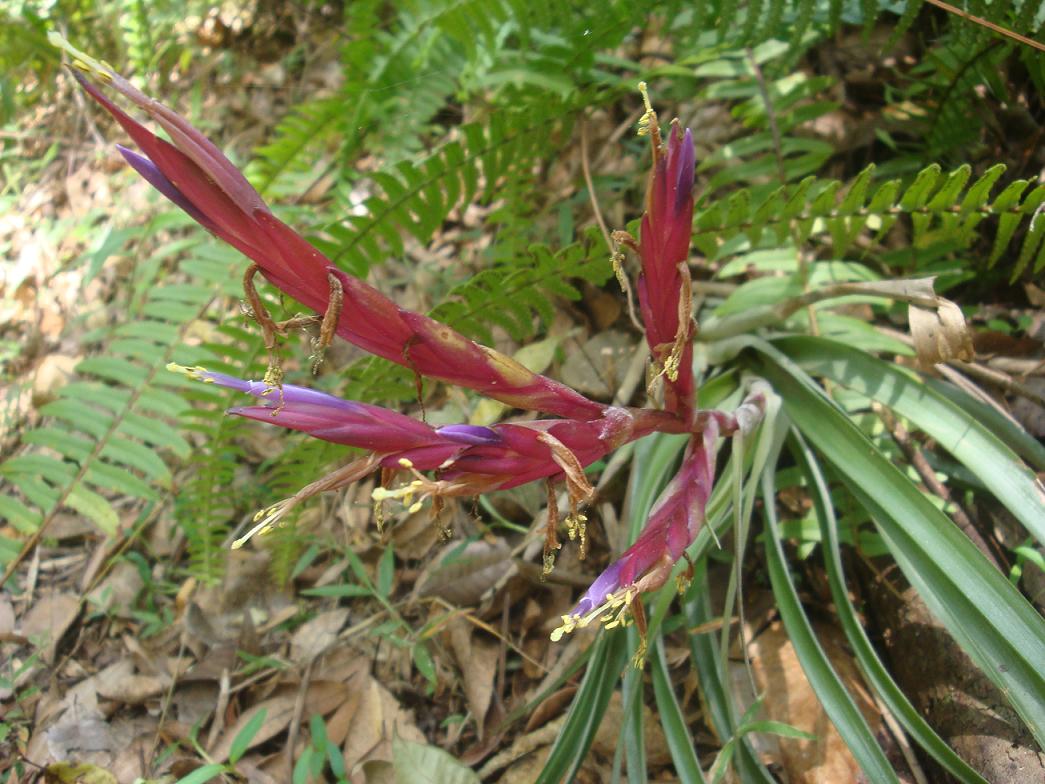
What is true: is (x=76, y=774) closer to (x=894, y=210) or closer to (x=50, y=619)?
(x=50, y=619)

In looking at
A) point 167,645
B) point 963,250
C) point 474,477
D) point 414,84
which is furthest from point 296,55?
point 474,477

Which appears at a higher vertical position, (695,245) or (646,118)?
(646,118)

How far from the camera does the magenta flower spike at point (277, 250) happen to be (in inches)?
32.1

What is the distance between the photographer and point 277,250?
2.80 ft

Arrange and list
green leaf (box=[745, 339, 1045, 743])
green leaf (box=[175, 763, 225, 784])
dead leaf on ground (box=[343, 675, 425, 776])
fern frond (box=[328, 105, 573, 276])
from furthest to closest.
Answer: fern frond (box=[328, 105, 573, 276])
dead leaf on ground (box=[343, 675, 425, 776])
green leaf (box=[175, 763, 225, 784])
green leaf (box=[745, 339, 1045, 743])

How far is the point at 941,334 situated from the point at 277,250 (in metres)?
1.08

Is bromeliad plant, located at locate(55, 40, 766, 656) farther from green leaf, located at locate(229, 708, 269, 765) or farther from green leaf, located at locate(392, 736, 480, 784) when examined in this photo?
green leaf, located at locate(229, 708, 269, 765)

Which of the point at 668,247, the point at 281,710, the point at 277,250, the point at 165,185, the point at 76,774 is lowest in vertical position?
the point at 281,710

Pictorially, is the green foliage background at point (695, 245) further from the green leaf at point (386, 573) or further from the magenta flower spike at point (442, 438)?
the magenta flower spike at point (442, 438)

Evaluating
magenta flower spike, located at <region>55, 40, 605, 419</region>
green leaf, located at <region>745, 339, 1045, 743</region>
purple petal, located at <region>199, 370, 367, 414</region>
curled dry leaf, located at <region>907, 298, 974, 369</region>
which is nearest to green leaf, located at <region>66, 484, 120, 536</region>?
purple petal, located at <region>199, 370, 367, 414</region>

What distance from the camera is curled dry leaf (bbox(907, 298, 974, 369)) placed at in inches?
51.8

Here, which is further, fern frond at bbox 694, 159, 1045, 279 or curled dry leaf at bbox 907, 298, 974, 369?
fern frond at bbox 694, 159, 1045, 279

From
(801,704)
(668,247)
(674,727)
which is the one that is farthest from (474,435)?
(801,704)

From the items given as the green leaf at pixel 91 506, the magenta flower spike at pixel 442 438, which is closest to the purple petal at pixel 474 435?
the magenta flower spike at pixel 442 438
